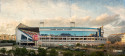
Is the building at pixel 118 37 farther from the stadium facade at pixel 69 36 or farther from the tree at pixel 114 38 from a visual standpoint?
the stadium facade at pixel 69 36

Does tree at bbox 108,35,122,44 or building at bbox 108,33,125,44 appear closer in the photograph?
building at bbox 108,33,125,44

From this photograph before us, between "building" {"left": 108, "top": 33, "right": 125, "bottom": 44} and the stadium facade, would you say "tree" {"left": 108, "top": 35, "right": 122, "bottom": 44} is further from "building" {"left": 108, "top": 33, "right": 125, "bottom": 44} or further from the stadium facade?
the stadium facade

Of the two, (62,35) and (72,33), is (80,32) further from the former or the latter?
(62,35)

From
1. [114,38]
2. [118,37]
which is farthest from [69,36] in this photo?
[118,37]

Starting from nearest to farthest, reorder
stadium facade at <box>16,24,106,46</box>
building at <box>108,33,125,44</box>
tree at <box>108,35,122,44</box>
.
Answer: stadium facade at <box>16,24,106,46</box> → building at <box>108,33,125,44</box> → tree at <box>108,35,122,44</box>

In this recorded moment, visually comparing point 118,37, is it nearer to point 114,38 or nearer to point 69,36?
point 114,38

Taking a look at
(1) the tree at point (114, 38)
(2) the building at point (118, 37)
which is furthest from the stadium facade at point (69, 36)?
(2) the building at point (118, 37)

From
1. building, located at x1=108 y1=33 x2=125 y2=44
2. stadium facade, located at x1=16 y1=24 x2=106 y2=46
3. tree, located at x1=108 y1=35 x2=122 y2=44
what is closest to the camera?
stadium facade, located at x1=16 y1=24 x2=106 y2=46

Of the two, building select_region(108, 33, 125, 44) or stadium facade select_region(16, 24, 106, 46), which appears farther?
building select_region(108, 33, 125, 44)

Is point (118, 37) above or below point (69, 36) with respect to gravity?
below

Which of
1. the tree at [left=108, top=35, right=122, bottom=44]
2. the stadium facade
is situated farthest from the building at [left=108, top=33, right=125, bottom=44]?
the stadium facade

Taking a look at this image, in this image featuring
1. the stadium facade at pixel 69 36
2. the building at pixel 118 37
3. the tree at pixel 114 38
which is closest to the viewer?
the stadium facade at pixel 69 36
